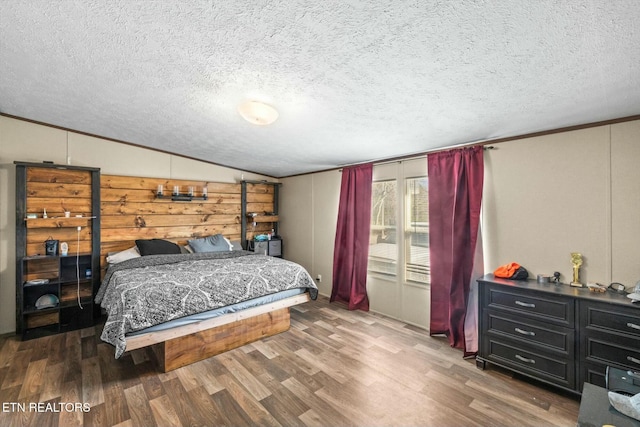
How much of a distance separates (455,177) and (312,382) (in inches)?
99.1

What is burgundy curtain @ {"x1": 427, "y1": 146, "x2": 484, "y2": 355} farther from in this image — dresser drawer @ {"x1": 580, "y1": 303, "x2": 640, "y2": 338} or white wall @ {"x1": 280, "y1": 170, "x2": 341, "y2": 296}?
white wall @ {"x1": 280, "y1": 170, "x2": 341, "y2": 296}

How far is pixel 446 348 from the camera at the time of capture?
117 inches

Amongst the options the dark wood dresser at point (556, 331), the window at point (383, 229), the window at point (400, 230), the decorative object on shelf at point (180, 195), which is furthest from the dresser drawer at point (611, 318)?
the decorative object on shelf at point (180, 195)

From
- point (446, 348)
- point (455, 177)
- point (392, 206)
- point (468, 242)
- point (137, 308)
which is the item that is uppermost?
point (455, 177)

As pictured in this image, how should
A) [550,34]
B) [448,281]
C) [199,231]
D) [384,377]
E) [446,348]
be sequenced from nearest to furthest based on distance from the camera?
[550,34] < [384,377] < [446,348] < [448,281] < [199,231]

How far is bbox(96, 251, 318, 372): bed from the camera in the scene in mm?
2389

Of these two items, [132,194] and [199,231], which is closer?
[132,194]

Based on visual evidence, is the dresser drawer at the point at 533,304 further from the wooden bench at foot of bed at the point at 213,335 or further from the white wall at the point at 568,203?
the wooden bench at foot of bed at the point at 213,335

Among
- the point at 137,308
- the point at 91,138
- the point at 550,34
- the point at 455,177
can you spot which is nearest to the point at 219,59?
the point at 550,34

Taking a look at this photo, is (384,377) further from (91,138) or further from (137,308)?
Result: (91,138)

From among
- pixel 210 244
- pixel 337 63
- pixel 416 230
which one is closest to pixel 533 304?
pixel 416 230

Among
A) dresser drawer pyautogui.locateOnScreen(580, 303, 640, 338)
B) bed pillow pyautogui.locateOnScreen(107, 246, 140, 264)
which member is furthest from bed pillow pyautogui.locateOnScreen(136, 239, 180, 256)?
dresser drawer pyautogui.locateOnScreen(580, 303, 640, 338)

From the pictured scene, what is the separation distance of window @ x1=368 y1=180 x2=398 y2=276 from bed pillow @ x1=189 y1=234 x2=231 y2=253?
2.33 meters

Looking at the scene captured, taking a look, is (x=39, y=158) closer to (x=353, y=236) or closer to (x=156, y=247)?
(x=156, y=247)
